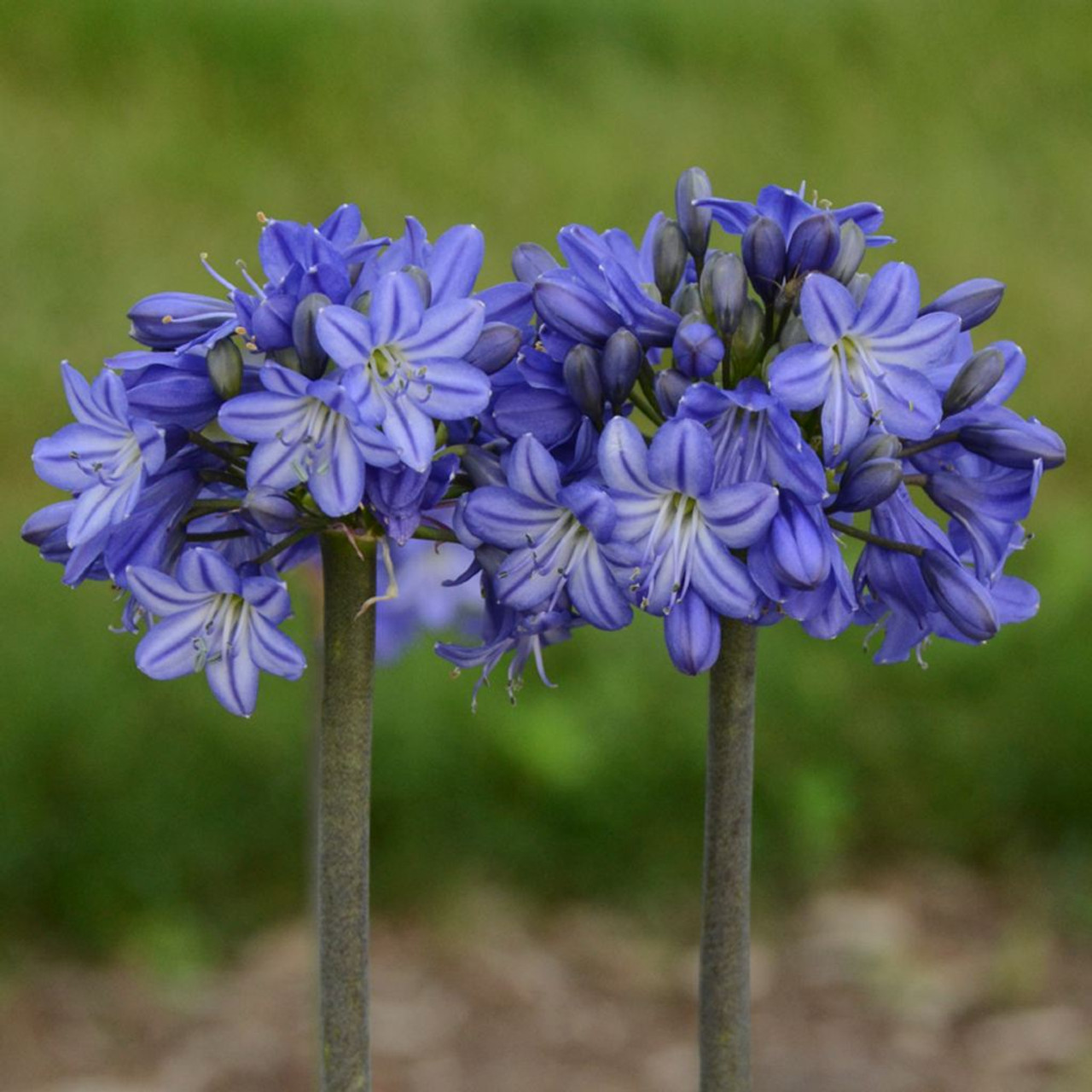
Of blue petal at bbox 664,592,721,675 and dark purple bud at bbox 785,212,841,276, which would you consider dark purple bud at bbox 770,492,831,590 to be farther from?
dark purple bud at bbox 785,212,841,276

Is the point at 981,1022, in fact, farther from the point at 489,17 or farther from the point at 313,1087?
the point at 489,17

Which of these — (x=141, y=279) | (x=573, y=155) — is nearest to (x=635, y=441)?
(x=141, y=279)

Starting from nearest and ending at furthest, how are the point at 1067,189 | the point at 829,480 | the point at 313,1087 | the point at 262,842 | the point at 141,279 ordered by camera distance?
the point at 829,480, the point at 313,1087, the point at 262,842, the point at 141,279, the point at 1067,189

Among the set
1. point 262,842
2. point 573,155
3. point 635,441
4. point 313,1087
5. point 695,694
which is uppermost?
point 573,155

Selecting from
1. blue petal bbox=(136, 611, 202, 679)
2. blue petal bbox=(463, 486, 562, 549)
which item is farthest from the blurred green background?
blue petal bbox=(463, 486, 562, 549)

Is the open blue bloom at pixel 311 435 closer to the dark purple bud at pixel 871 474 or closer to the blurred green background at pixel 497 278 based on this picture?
the dark purple bud at pixel 871 474

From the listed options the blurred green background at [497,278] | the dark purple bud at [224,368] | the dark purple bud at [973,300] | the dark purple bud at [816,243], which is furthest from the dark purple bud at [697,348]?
the blurred green background at [497,278]
